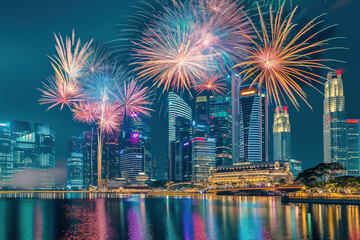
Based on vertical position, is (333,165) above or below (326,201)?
above

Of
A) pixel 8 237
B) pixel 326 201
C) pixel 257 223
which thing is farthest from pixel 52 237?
pixel 326 201

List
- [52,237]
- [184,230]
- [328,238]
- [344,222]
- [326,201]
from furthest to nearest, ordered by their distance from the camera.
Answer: [326,201] → [344,222] → [184,230] → [52,237] → [328,238]

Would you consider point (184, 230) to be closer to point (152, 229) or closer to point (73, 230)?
point (152, 229)

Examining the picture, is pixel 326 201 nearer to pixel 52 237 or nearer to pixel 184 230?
pixel 184 230

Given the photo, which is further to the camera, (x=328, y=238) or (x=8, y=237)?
(x=8, y=237)

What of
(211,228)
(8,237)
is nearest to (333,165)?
(211,228)

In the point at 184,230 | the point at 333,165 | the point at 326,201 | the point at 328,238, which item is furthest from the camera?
the point at 333,165

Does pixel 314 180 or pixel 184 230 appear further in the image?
pixel 314 180

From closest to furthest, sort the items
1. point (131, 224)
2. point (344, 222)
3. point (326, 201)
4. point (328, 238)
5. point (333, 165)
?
point (328, 238) → point (344, 222) → point (131, 224) → point (326, 201) → point (333, 165)

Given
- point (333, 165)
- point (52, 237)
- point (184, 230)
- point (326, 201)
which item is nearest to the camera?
point (52, 237)
